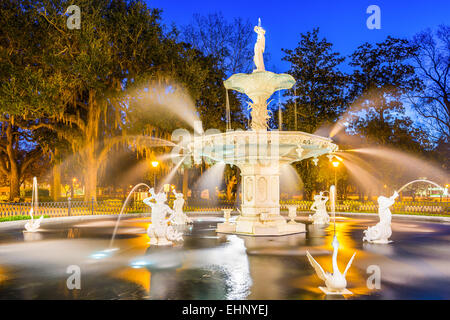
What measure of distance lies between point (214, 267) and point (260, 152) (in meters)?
6.86

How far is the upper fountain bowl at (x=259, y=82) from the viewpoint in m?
14.8

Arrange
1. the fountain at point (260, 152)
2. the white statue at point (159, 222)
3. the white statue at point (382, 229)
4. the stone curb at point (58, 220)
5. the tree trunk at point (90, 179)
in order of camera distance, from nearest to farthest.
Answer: the white statue at point (159, 222) → the white statue at point (382, 229) → the fountain at point (260, 152) → the stone curb at point (58, 220) → the tree trunk at point (90, 179)

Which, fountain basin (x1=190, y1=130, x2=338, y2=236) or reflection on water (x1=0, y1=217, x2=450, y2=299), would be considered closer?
reflection on water (x1=0, y1=217, x2=450, y2=299)

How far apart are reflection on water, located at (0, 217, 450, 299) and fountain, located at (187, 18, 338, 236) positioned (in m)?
1.56

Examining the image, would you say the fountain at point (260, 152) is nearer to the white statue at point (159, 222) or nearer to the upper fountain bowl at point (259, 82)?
the upper fountain bowl at point (259, 82)

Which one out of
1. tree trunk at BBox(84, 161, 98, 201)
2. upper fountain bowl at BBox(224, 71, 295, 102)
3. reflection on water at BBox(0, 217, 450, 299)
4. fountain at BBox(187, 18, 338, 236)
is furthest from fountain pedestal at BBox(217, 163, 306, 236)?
tree trunk at BBox(84, 161, 98, 201)

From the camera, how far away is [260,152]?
14211 millimetres

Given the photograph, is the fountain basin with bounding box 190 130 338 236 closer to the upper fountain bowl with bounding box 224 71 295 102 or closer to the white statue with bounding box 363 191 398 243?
the upper fountain bowl with bounding box 224 71 295 102

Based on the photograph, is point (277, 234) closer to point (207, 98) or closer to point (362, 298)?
point (362, 298)

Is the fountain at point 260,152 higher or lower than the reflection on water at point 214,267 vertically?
higher

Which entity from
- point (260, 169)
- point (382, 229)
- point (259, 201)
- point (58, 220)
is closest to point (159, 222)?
point (259, 201)

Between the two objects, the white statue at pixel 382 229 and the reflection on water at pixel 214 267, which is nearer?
the reflection on water at pixel 214 267

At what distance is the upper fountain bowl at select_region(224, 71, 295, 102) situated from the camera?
582 inches

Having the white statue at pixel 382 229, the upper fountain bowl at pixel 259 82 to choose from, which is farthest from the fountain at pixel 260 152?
the white statue at pixel 382 229
